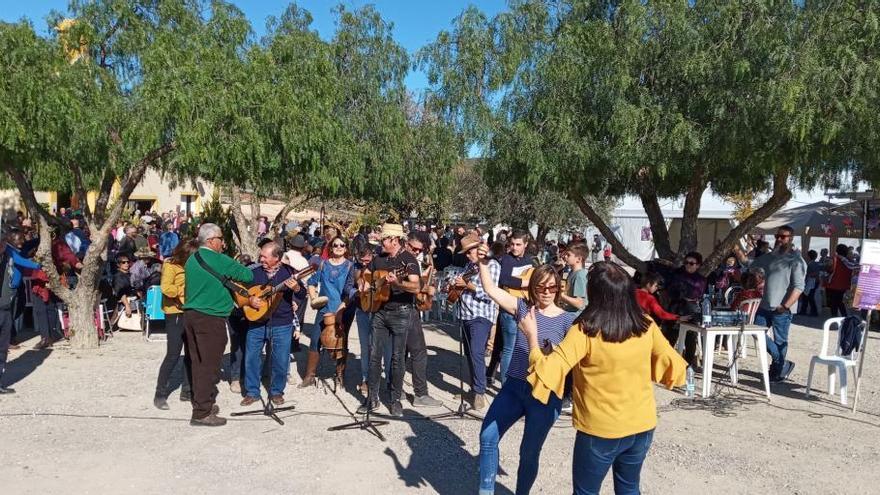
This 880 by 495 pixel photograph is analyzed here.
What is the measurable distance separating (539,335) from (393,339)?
265 centimetres

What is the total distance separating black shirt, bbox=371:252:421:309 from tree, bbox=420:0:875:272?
12.8 ft

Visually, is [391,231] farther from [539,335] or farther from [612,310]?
[612,310]

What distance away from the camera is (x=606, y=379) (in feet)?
11.6

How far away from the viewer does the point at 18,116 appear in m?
7.74

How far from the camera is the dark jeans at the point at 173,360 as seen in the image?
6.88 metres

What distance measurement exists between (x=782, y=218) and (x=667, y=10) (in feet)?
33.5

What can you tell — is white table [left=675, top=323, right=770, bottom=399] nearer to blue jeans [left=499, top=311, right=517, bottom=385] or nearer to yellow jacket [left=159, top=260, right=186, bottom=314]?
blue jeans [left=499, top=311, right=517, bottom=385]

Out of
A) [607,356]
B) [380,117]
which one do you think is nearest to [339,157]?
[380,117]

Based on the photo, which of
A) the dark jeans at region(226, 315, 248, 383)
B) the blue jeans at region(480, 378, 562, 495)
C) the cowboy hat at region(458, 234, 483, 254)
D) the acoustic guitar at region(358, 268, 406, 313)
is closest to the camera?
the blue jeans at region(480, 378, 562, 495)

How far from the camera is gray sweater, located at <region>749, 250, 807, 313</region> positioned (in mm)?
8445

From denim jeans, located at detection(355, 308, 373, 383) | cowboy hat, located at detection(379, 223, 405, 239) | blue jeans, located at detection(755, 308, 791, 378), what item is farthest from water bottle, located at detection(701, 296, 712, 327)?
denim jeans, located at detection(355, 308, 373, 383)

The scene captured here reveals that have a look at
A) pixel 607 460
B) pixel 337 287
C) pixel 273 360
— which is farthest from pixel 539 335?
pixel 337 287

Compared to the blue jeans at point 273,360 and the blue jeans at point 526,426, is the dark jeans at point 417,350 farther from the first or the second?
the blue jeans at point 526,426

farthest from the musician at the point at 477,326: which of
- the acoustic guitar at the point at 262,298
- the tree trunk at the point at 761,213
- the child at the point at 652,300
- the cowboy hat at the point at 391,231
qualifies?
the tree trunk at the point at 761,213
